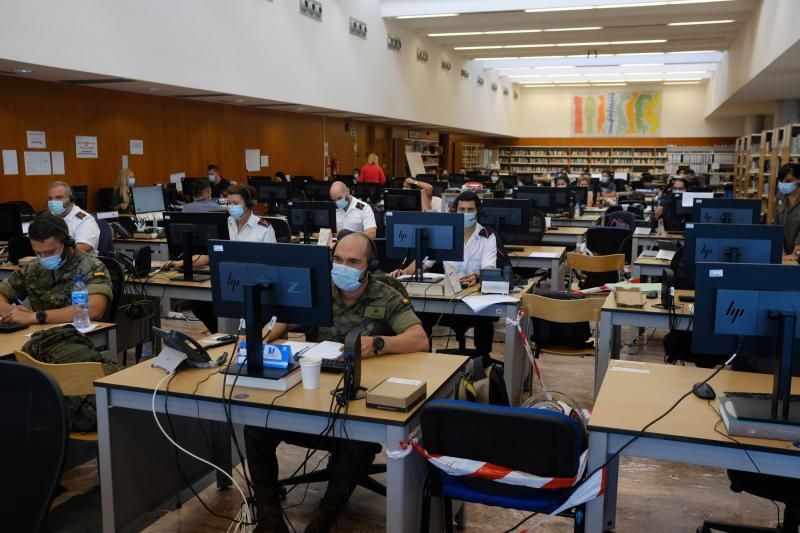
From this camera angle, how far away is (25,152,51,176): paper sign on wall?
8238mm

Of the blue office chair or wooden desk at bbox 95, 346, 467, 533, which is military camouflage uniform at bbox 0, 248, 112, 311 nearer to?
wooden desk at bbox 95, 346, 467, 533

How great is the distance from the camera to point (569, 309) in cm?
407

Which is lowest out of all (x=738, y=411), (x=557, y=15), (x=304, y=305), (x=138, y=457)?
(x=138, y=457)

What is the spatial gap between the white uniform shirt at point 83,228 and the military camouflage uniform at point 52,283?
1.74 m

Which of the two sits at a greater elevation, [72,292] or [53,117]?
[53,117]

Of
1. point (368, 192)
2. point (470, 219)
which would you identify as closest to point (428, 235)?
point (470, 219)

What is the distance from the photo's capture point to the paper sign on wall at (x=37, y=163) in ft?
27.0

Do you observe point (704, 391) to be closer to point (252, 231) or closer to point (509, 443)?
point (509, 443)

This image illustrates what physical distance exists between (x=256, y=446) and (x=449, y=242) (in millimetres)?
2248

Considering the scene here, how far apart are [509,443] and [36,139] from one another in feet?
26.2

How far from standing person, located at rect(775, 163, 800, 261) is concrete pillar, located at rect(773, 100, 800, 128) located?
8095 mm

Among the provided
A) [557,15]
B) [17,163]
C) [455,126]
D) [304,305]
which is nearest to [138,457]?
[304,305]

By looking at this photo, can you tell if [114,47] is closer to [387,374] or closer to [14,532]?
[387,374]

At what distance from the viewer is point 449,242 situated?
185 inches
